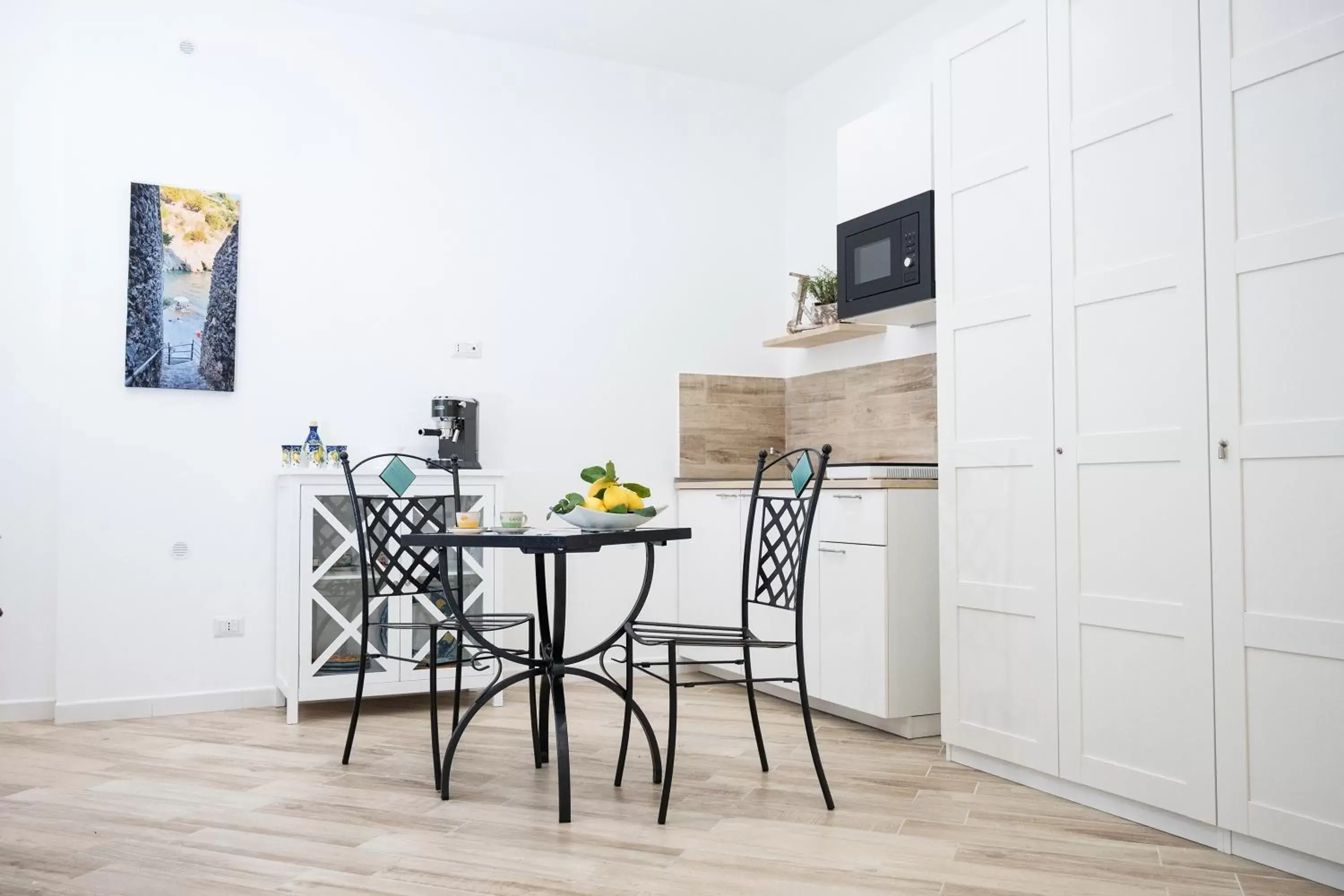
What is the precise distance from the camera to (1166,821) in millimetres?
2586

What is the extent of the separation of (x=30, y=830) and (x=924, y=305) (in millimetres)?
3204

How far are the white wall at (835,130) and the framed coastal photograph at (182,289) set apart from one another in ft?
8.49

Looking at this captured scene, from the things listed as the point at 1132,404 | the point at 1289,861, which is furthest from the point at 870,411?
the point at 1289,861

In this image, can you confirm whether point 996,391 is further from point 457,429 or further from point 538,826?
point 457,429

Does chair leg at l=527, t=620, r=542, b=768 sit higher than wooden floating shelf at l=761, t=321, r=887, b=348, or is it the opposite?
wooden floating shelf at l=761, t=321, r=887, b=348

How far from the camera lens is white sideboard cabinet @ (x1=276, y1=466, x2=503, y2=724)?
12.5 ft

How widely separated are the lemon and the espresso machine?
1557mm

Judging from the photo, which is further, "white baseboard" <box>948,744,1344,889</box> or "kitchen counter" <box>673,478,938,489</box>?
"kitchen counter" <box>673,478,938,489</box>

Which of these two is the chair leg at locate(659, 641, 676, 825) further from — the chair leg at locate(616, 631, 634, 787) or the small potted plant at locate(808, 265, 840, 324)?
the small potted plant at locate(808, 265, 840, 324)

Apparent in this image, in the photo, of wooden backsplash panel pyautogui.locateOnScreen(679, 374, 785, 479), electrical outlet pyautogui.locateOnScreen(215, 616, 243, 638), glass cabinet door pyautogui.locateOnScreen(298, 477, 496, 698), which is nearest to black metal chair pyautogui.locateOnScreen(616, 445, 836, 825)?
glass cabinet door pyautogui.locateOnScreen(298, 477, 496, 698)

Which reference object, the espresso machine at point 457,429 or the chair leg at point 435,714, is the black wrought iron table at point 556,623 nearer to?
the chair leg at point 435,714

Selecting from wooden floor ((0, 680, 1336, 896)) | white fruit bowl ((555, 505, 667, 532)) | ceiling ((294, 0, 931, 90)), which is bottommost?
wooden floor ((0, 680, 1336, 896))

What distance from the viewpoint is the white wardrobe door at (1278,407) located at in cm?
220

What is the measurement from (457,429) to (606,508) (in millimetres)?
1694
